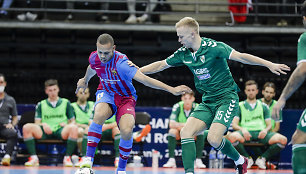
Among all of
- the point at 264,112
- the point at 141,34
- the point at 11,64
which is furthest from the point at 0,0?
the point at 264,112

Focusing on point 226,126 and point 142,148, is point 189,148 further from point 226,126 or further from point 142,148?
point 142,148

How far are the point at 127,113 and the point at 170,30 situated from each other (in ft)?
19.6

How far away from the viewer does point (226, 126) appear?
5.75 meters

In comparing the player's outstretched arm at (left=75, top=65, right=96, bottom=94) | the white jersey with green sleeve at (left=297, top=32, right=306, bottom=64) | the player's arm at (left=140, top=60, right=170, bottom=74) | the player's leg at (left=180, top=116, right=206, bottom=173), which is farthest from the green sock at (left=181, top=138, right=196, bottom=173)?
the white jersey with green sleeve at (left=297, top=32, right=306, bottom=64)

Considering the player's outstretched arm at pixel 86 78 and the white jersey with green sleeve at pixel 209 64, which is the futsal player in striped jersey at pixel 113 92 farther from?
the white jersey with green sleeve at pixel 209 64

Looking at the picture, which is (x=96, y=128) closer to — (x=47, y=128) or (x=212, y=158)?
(x=47, y=128)

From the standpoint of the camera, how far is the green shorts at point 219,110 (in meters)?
5.76

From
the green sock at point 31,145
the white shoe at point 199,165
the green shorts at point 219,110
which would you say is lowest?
the white shoe at point 199,165

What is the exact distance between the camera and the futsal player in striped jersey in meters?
6.04

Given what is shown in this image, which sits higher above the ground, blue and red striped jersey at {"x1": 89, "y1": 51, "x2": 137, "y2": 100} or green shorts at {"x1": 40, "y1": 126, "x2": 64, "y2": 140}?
blue and red striped jersey at {"x1": 89, "y1": 51, "x2": 137, "y2": 100}

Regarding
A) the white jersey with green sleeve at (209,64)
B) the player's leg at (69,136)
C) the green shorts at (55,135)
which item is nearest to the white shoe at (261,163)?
the player's leg at (69,136)

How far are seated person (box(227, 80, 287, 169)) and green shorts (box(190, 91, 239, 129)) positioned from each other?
4.02 meters

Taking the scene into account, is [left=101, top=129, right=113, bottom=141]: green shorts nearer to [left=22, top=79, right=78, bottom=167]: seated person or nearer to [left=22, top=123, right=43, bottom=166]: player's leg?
[left=22, top=79, right=78, bottom=167]: seated person

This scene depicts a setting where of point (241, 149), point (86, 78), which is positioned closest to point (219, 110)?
point (86, 78)
